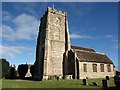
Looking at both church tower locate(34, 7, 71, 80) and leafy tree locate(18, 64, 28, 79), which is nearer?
church tower locate(34, 7, 71, 80)

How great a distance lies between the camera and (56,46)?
4009 centimetres

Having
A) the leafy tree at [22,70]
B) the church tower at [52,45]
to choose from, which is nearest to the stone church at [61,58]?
the church tower at [52,45]

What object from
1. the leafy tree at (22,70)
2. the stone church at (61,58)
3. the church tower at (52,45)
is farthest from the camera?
the leafy tree at (22,70)

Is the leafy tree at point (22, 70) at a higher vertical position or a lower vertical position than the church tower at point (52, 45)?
lower

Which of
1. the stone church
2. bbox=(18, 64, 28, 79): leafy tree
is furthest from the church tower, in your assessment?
bbox=(18, 64, 28, 79): leafy tree

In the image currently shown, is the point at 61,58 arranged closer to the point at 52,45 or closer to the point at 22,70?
the point at 52,45

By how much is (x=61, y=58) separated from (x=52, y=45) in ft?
13.5

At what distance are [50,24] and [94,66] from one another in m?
15.9

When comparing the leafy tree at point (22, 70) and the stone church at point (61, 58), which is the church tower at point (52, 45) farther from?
the leafy tree at point (22, 70)

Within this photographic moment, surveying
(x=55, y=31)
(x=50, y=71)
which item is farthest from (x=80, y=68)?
(x=55, y=31)

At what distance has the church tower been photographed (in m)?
37.4

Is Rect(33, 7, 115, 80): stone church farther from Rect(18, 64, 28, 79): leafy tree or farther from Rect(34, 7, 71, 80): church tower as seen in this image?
Rect(18, 64, 28, 79): leafy tree

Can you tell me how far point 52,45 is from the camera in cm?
3953

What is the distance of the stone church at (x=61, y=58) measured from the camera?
3584cm
